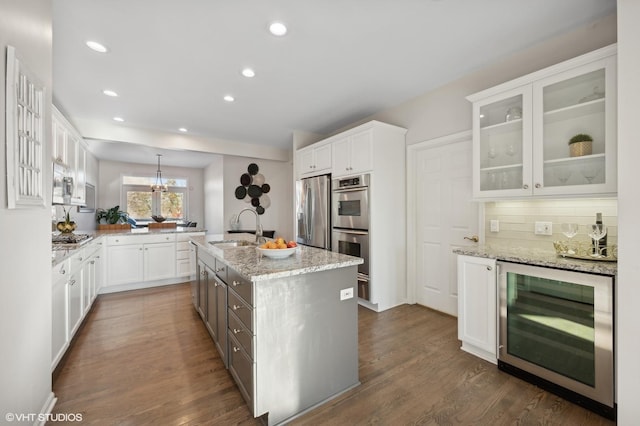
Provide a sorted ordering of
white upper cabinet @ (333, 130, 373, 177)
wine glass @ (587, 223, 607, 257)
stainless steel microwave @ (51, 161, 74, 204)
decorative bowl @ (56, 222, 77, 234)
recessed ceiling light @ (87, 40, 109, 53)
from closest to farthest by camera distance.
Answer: wine glass @ (587, 223, 607, 257) → recessed ceiling light @ (87, 40, 109, 53) → stainless steel microwave @ (51, 161, 74, 204) → white upper cabinet @ (333, 130, 373, 177) → decorative bowl @ (56, 222, 77, 234)

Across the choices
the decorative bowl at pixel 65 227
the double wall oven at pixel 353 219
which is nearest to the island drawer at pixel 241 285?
the double wall oven at pixel 353 219

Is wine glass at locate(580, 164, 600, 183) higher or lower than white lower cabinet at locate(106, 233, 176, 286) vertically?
higher

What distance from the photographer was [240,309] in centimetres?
178

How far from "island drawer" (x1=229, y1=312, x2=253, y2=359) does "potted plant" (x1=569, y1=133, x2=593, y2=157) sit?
8.30 ft

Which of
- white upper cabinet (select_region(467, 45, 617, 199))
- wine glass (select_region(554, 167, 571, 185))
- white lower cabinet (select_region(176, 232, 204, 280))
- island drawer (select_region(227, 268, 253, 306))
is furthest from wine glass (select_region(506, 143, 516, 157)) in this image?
white lower cabinet (select_region(176, 232, 204, 280))

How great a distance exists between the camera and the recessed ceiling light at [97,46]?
2.25 metres

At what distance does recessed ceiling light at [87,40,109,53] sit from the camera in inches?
88.7

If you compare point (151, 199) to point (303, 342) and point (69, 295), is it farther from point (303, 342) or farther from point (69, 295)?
point (303, 342)

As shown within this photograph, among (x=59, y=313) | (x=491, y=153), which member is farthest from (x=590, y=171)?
(x=59, y=313)

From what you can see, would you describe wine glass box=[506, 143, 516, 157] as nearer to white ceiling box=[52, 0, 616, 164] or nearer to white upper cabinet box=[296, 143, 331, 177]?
white ceiling box=[52, 0, 616, 164]

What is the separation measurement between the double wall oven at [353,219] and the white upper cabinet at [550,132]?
1.28m

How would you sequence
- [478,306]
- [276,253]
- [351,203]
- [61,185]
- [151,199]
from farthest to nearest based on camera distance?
[151,199]
[351,203]
[61,185]
[478,306]
[276,253]

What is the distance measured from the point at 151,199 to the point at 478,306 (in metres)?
8.49

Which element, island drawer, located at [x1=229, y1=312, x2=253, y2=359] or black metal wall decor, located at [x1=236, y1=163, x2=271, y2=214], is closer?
island drawer, located at [x1=229, y1=312, x2=253, y2=359]
